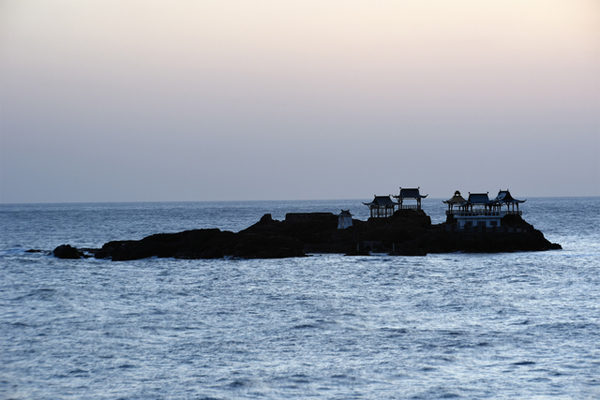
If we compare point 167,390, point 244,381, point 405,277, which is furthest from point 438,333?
point 405,277

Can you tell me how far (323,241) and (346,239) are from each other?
3.15 m

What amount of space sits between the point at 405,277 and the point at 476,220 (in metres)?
31.7

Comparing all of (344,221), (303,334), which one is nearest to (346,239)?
(344,221)

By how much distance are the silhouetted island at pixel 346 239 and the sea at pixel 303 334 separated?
1458 cm

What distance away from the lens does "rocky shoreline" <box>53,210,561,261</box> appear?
277 feet

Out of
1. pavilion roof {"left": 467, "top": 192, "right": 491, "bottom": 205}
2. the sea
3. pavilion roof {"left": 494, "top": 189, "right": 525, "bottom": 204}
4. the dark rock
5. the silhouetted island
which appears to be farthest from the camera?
pavilion roof {"left": 494, "top": 189, "right": 525, "bottom": 204}

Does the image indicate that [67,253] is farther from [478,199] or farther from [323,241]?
[478,199]

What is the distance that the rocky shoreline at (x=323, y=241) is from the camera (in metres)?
84.5

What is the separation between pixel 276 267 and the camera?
73.3 m

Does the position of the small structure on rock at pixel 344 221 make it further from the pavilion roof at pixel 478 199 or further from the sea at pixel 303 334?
the sea at pixel 303 334

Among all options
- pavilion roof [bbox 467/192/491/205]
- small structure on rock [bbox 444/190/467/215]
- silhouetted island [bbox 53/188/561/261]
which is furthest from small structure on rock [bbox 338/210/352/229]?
pavilion roof [bbox 467/192/491/205]

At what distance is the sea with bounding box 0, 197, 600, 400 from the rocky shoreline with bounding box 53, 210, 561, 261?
14386 mm

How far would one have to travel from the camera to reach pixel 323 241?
94625 mm

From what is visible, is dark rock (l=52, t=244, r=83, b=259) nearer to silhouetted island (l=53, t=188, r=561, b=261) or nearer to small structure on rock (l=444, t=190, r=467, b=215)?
silhouetted island (l=53, t=188, r=561, b=261)
